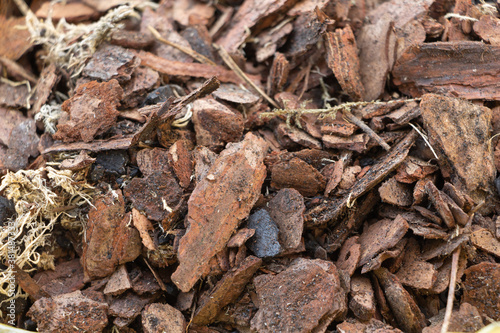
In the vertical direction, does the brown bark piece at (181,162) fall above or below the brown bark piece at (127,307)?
above

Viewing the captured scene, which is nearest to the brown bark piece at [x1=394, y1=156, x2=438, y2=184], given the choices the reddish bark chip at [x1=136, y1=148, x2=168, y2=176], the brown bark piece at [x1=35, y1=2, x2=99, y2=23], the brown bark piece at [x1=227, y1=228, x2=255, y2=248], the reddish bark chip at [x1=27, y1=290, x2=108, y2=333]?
the brown bark piece at [x1=227, y1=228, x2=255, y2=248]

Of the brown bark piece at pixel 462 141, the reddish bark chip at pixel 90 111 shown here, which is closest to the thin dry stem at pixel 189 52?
the reddish bark chip at pixel 90 111

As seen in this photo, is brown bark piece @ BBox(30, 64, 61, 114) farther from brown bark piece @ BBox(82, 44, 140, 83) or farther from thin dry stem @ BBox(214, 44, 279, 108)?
thin dry stem @ BBox(214, 44, 279, 108)

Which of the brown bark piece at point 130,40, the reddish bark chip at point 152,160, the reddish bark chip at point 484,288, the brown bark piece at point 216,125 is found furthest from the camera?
the brown bark piece at point 130,40

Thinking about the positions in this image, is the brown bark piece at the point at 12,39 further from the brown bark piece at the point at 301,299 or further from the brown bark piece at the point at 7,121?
the brown bark piece at the point at 301,299

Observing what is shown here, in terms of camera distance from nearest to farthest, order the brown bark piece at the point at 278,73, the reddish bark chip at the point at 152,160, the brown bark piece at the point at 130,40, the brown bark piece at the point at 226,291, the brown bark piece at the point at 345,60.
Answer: the brown bark piece at the point at 226,291 → the reddish bark chip at the point at 152,160 → the brown bark piece at the point at 345,60 → the brown bark piece at the point at 278,73 → the brown bark piece at the point at 130,40

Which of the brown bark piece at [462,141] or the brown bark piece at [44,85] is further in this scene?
the brown bark piece at [44,85]

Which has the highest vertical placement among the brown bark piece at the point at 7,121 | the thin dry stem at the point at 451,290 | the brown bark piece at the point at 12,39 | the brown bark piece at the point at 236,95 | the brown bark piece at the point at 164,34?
the brown bark piece at the point at 12,39
